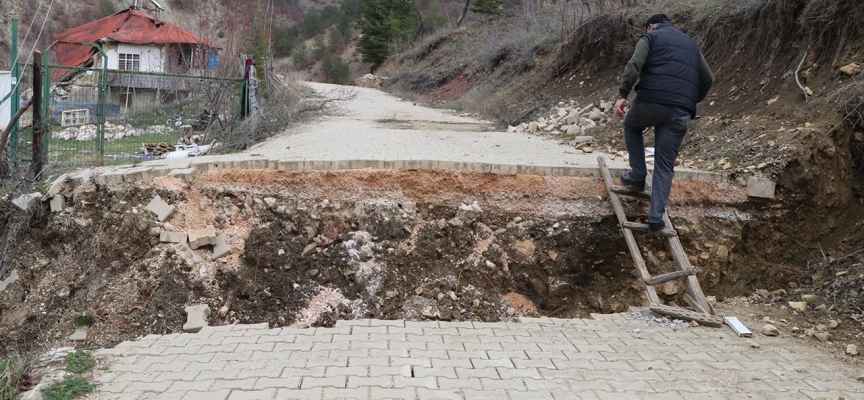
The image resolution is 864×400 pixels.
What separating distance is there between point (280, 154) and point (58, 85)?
3252mm

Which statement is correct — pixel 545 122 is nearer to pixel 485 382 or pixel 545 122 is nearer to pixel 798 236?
pixel 798 236

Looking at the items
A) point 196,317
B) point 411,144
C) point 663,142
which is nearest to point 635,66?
point 663,142

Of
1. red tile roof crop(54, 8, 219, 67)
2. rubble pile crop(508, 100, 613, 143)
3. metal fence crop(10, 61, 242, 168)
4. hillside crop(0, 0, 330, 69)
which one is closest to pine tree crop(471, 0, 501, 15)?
hillside crop(0, 0, 330, 69)

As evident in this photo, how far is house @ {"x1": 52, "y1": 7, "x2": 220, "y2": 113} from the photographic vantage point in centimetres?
880

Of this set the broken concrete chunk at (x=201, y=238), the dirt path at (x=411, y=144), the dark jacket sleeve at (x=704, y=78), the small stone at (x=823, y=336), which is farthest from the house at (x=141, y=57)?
the small stone at (x=823, y=336)

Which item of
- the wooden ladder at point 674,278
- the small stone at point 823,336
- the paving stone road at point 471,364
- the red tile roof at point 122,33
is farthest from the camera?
the red tile roof at point 122,33

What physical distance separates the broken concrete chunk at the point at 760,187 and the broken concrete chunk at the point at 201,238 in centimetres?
526

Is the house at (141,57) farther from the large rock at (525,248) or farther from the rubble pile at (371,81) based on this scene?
the rubble pile at (371,81)

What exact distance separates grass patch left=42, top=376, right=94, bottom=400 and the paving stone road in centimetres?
10

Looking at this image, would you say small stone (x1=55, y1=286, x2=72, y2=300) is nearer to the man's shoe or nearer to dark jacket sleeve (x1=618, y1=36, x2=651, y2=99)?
dark jacket sleeve (x1=618, y1=36, x2=651, y2=99)

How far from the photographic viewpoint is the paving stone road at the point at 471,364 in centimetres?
365

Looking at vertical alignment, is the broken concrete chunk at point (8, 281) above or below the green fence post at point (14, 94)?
below

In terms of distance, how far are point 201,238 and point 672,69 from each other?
442cm

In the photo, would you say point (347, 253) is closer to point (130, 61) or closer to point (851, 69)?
point (851, 69)
